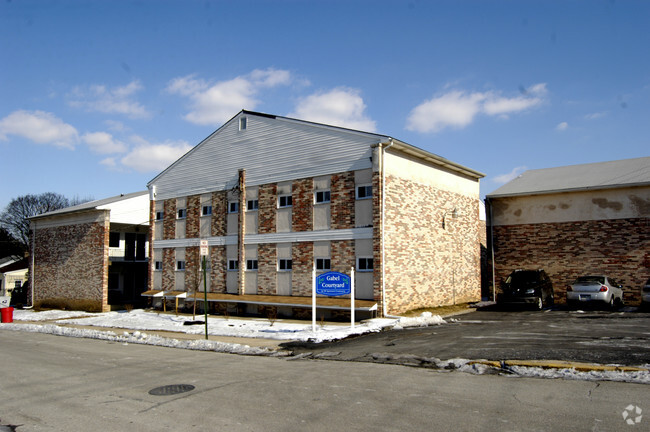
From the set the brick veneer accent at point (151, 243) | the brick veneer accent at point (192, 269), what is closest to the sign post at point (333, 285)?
the brick veneer accent at point (192, 269)

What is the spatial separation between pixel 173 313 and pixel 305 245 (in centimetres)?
1000

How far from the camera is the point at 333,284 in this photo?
18000mm

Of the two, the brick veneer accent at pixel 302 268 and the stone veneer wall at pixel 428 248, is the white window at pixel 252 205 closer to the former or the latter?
the brick veneer accent at pixel 302 268

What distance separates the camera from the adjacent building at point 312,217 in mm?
20969

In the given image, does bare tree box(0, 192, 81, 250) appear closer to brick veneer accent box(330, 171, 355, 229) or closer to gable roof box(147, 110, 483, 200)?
gable roof box(147, 110, 483, 200)

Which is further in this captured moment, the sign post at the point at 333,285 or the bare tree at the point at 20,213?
the bare tree at the point at 20,213

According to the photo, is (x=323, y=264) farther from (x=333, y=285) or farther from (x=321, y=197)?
(x=333, y=285)

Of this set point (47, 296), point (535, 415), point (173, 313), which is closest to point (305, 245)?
point (173, 313)

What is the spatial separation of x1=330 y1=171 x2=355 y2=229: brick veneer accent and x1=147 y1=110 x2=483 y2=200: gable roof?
0.42 meters

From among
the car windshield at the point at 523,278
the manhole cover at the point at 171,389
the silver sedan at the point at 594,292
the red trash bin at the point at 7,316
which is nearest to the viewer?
the manhole cover at the point at 171,389

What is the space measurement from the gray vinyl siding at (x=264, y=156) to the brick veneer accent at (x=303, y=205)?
1.38ft

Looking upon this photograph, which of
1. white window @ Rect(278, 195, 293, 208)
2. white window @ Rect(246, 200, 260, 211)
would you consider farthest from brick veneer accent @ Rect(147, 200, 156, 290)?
white window @ Rect(278, 195, 293, 208)

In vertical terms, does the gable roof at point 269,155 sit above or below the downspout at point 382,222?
above

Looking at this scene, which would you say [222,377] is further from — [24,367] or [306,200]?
[306,200]
